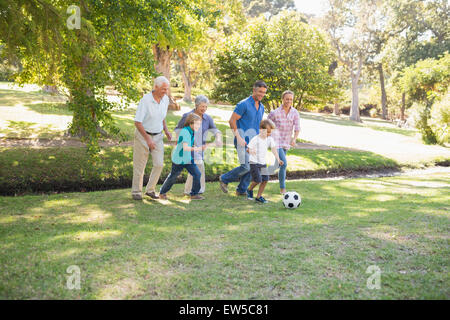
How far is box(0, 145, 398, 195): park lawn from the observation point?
8.77 metres

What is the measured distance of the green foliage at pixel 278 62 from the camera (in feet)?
50.5

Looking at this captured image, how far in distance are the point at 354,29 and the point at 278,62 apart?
2759cm

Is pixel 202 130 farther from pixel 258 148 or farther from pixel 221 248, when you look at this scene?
pixel 221 248

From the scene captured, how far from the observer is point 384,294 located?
327 cm

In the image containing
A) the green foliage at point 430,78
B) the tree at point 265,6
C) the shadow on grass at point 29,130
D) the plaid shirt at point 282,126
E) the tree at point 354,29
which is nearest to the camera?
the plaid shirt at point 282,126

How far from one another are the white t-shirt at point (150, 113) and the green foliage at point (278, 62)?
9.25 metres

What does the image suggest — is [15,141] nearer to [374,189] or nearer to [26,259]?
[26,259]

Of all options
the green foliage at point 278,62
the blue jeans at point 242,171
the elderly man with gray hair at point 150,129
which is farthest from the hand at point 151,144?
the green foliage at point 278,62

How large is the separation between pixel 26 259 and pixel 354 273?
3.66 meters

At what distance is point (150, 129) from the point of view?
6664 millimetres

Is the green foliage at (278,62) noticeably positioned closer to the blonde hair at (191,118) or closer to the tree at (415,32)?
the blonde hair at (191,118)

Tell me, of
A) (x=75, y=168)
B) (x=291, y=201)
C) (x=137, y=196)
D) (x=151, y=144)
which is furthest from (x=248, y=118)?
(x=75, y=168)

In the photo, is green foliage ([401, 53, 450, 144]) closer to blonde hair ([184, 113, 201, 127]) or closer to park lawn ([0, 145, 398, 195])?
park lawn ([0, 145, 398, 195])

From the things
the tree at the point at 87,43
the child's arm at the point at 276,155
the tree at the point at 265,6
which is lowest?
the child's arm at the point at 276,155
